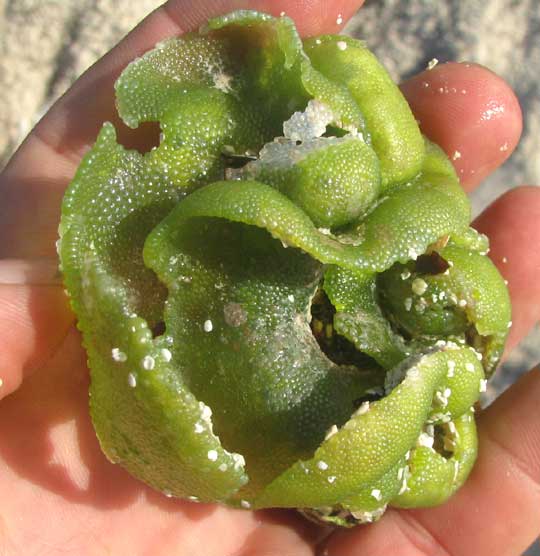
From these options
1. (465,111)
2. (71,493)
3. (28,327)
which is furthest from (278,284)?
(465,111)

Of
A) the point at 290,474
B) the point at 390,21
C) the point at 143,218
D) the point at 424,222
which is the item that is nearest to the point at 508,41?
the point at 390,21

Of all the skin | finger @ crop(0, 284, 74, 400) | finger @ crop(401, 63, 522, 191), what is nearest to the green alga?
finger @ crop(0, 284, 74, 400)

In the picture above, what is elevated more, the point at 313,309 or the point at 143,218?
the point at 143,218

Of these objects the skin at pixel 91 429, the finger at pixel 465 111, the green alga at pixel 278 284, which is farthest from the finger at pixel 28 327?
the finger at pixel 465 111

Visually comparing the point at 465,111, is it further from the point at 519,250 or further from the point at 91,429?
the point at 91,429

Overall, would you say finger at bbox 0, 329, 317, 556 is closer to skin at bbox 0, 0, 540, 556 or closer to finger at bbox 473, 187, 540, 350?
skin at bbox 0, 0, 540, 556

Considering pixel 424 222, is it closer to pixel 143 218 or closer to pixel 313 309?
pixel 313 309

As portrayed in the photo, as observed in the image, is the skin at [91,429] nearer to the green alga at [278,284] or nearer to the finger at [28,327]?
the finger at [28,327]
